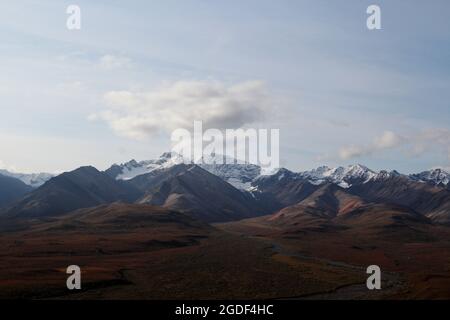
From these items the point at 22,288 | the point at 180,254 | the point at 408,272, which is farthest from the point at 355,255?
the point at 22,288

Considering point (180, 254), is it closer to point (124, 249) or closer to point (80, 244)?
point (124, 249)

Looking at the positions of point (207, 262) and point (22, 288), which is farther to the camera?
point (207, 262)
